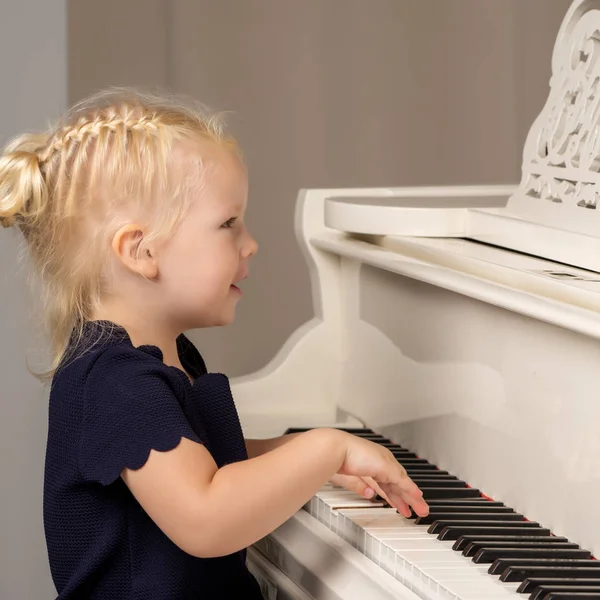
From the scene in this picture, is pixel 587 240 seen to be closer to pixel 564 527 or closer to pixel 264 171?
pixel 564 527

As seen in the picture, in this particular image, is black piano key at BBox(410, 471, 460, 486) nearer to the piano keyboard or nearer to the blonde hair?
the piano keyboard

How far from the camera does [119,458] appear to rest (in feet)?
4.66

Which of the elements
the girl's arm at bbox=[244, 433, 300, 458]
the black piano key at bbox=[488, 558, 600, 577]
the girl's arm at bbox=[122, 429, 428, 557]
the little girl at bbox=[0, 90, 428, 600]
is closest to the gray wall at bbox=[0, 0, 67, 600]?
the girl's arm at bbox=[244, 433, 300, 458]

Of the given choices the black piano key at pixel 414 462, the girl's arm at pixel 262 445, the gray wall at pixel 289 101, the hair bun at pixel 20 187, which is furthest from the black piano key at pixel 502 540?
the gray wall at pixel 289 101

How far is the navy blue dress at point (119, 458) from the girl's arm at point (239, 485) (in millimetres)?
36

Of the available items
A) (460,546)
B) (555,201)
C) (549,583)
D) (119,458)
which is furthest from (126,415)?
(555,201)

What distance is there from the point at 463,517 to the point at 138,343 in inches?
19.8

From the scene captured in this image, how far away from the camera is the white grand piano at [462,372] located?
1.42m

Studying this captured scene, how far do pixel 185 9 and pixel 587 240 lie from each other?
7.69 ft

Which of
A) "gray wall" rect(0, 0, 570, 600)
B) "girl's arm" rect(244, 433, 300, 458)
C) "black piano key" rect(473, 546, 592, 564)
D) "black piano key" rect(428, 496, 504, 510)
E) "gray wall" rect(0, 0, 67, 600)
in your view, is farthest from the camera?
"gray wall" rect(0, 0, 570, 600)

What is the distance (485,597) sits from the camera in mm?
1248

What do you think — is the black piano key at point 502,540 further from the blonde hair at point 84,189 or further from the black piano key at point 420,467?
the blonde hair at point 84,189

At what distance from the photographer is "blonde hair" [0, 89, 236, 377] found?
1553 mm

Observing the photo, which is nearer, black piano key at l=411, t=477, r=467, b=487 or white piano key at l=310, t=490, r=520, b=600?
white piano key at l=310, t=490, r=520, b=600
